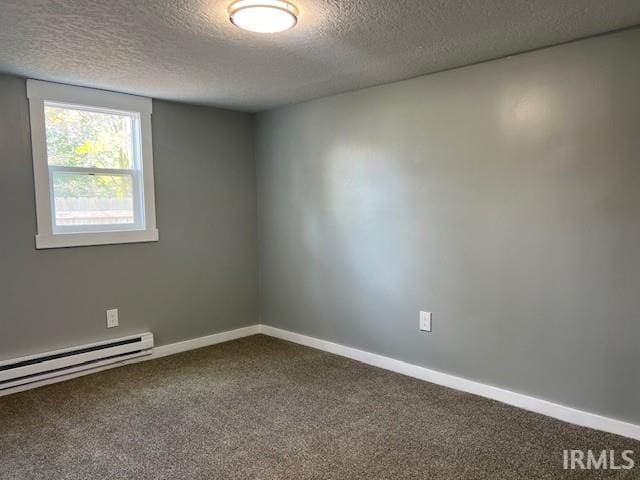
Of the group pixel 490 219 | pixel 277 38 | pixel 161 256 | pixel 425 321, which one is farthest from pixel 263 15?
pixel 161 256

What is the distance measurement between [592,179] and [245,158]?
294 centimetres

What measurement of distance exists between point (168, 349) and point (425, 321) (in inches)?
85.1

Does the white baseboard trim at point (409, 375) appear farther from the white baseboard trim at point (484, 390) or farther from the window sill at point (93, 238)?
the window sill at point (93, 238)

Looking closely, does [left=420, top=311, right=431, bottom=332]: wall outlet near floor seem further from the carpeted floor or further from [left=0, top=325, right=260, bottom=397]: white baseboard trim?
[left=0, top=325, right=260, bottom=397]: white baseboard trim

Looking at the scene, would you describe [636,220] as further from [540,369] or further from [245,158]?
[245,158]

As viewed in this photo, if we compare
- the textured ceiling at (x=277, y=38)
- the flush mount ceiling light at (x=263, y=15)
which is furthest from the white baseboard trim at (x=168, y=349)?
the flush mount ceiling light at (x=263, y=15)

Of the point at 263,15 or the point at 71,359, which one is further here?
the point at 71,359

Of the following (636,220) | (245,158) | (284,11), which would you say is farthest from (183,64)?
(636,220)

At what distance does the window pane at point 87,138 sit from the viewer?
3.30 meters

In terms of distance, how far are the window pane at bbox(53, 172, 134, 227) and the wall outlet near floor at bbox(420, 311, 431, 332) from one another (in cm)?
240

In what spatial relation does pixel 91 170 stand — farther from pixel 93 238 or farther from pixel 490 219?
pixel 490 219

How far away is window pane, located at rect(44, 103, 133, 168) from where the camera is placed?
10.8ft

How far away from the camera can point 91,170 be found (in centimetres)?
347

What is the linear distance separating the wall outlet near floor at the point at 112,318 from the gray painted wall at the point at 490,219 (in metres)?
1.54
